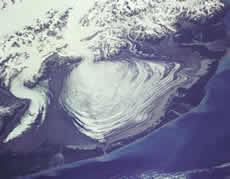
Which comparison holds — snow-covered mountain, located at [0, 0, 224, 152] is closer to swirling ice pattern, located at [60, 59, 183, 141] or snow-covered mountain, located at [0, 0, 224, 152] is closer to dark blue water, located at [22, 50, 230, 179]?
swirling ice pattern, located at [60, 59, 183, 141]

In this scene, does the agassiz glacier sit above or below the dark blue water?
above

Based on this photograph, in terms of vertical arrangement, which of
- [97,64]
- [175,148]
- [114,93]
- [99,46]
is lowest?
[175,148]

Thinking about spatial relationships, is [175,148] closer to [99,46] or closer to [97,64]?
[97,64]

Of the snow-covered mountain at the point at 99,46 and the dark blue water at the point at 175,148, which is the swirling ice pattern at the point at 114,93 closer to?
the snow-covered mountain at the point at 99,46

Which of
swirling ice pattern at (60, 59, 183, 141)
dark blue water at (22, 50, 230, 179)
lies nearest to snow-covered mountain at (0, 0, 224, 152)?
swirling ice pattern at (60, 59, 183, 141)

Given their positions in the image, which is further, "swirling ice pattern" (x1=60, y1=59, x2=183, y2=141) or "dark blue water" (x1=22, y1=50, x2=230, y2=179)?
"swirling ice pattern" (x1=60, y1=59, x2=183, y2=141)

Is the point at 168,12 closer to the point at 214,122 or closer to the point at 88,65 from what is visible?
the point at 88,65

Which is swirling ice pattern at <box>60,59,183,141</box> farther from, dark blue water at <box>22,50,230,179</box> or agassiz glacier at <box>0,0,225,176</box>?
dark blue water at <box>22,50,230,179</box>

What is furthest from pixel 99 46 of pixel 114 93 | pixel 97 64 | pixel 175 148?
pixel 175 148

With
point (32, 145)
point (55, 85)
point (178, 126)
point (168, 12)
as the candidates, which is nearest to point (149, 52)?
point (168, 12)
